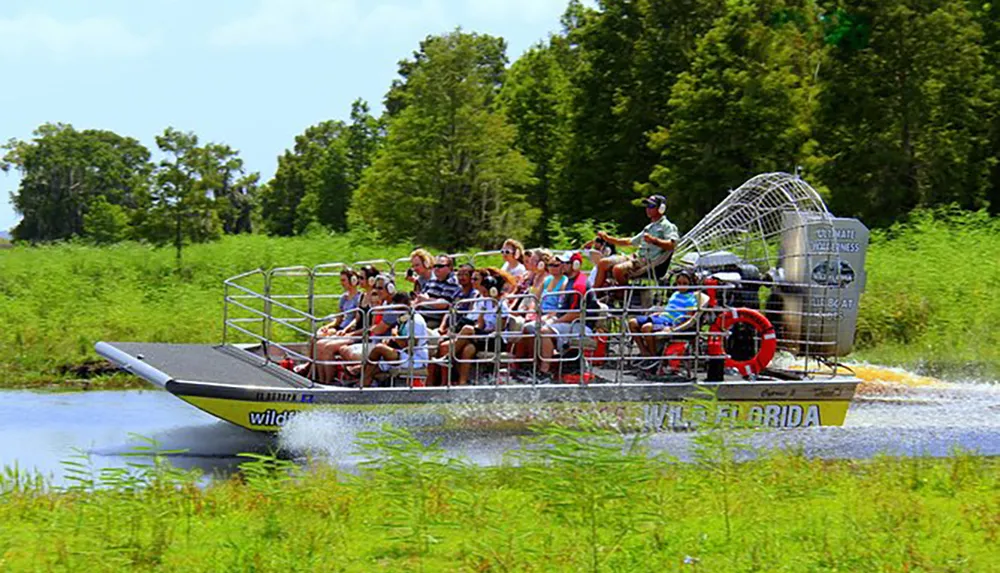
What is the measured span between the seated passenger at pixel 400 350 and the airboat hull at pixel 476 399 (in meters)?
0.47

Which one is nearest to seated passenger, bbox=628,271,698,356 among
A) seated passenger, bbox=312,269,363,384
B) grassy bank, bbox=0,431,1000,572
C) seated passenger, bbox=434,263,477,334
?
seated passenger, bbox=434,263,477,334

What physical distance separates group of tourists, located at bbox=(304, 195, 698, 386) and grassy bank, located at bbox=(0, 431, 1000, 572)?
3912 millimetres

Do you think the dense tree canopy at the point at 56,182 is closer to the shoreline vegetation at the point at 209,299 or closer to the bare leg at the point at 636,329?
the shoreline vegetation at the point at 209,299

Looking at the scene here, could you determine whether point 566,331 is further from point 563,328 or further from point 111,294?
point 111,294

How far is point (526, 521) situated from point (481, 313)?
18.0 feet

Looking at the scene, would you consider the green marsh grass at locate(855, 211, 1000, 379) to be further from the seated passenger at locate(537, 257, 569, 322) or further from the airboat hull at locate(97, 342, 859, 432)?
the seated passenger at locate(537, 257, 569, 322)

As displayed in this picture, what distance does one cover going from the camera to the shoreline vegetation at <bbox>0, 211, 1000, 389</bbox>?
72.3ft

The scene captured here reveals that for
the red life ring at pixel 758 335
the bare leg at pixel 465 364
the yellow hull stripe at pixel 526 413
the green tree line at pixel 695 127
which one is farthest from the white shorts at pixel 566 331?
the green tree line at pixel 695 127

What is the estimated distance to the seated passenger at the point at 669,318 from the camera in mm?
14898

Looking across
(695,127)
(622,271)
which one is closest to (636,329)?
(622,271)

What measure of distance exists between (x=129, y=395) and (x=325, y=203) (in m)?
57.7

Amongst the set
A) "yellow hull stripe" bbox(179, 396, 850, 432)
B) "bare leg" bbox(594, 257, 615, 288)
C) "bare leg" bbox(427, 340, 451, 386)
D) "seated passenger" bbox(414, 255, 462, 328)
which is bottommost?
"yellow hull stripe" bbox(179, 396, 850, 432)

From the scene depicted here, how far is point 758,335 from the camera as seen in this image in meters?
15.3

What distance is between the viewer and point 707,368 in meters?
15.2
